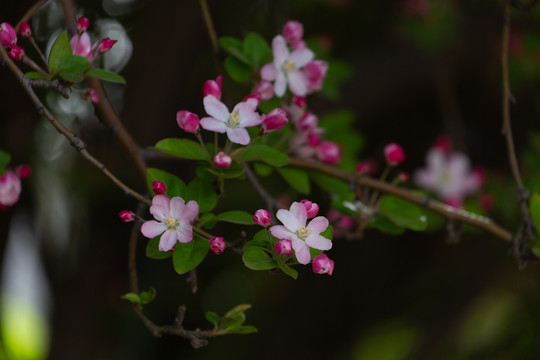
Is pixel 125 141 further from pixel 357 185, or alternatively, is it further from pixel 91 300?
pixel 91 300

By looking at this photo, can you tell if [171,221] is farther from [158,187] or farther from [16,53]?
[16,53]

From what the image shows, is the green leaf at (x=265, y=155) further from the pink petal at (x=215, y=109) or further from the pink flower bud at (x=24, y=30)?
the pink flower bud at (x=24, y=30)

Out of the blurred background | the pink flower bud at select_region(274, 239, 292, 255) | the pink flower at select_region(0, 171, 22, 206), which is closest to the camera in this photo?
the pink flower bud at select_region(274, 239, 292, 255)

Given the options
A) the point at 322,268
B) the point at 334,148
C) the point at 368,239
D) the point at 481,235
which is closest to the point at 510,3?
the point at 334,148

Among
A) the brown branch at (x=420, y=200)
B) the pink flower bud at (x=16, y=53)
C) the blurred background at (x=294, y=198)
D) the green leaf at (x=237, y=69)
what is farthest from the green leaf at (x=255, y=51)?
the blurred background at (x=294, y=198)

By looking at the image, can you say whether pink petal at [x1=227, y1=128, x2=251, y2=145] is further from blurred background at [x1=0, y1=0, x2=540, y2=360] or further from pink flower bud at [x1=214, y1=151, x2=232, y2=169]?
blurred background at [x1=0, y1=0, x2=540, y2=360]

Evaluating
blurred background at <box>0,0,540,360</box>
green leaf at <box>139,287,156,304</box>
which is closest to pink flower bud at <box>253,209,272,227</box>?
green leaf at <box>139,287,156,304</box>
